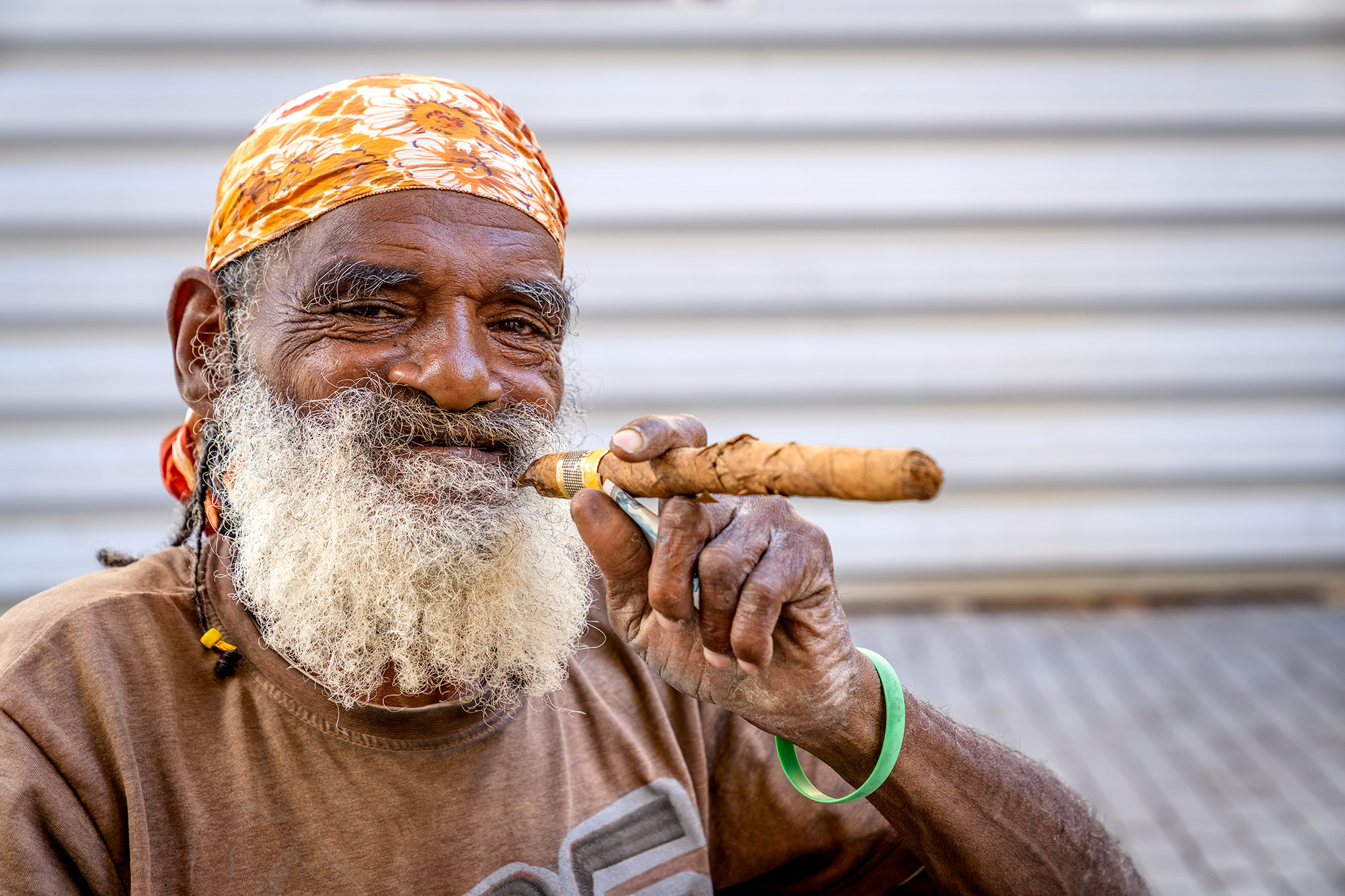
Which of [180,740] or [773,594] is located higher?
[773,594]

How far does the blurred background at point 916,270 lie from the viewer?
4848mm

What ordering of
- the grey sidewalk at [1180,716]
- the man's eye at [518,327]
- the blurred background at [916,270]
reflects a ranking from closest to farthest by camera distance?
1. the man's eye at [518,327]
2. the grey sidewalk at [1180,716]
3. the blurred background at [916,270]

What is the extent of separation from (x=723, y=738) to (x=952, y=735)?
0.47 meters

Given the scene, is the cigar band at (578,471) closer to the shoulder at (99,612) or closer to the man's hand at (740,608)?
the man's hand at (740,608)

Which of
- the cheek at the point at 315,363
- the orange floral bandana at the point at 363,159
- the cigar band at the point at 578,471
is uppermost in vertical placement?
the orange floral bandana at the point at 363,159

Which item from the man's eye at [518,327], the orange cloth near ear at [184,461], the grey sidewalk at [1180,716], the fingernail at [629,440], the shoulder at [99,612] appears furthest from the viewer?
the grey sidewalk at [1180,716]

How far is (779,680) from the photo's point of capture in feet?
4.91

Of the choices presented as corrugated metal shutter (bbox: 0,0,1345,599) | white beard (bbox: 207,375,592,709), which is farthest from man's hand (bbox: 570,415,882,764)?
corrugated metal shutter (bbox: 0,0,1345,599)

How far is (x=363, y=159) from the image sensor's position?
1781 millimetres

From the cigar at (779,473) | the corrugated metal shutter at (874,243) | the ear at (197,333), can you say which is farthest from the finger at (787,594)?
the corrugated metal shutter at (874,243)

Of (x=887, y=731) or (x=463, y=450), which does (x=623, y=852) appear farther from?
(x=463, y=450)

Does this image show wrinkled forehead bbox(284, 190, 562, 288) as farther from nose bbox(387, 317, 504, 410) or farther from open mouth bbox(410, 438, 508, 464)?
open mouth bbox(410, 438, 508, 464)

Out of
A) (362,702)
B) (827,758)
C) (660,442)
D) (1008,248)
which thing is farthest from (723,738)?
(1008,248)

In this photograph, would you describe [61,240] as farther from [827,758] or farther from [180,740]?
[827,758]
